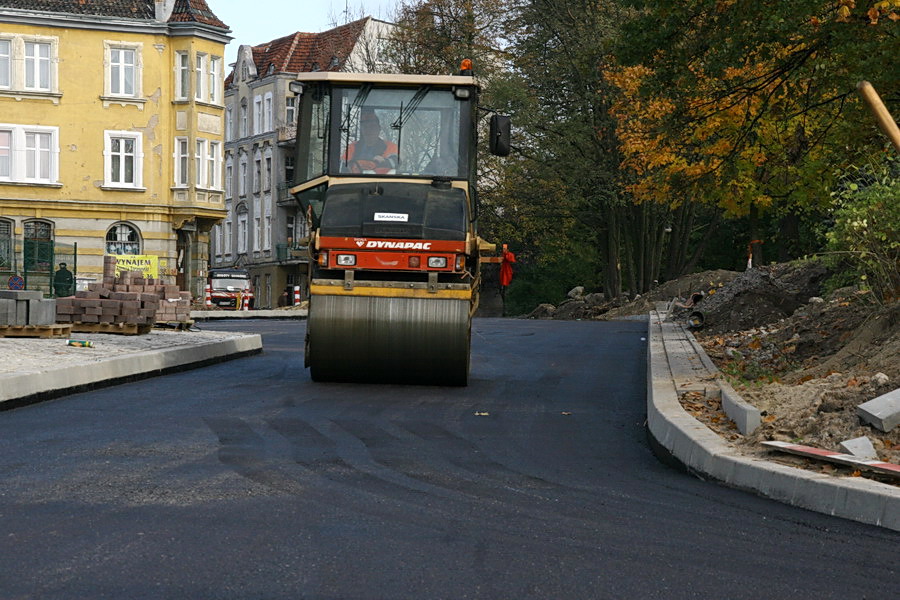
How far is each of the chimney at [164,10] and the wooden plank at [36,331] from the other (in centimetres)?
3128

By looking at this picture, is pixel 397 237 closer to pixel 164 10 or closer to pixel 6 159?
pixel 6 159

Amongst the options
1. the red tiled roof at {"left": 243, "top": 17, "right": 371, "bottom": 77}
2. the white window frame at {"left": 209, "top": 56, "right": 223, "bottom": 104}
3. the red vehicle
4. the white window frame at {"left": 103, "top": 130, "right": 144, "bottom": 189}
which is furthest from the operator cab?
the red tiled roof at {"left": 243, "top": 17, "right": 371, "bottom": 77}

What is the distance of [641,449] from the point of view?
1083 cm

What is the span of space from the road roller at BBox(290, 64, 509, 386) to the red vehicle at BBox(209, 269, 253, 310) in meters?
43.7

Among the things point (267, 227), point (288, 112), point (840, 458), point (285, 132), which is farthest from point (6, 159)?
point (840, 458)

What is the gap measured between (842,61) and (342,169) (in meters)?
6.10

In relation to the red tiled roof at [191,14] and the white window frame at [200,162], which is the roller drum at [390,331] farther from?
the red tiled roof at [191,14]

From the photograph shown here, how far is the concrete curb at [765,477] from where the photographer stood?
734 centimetres

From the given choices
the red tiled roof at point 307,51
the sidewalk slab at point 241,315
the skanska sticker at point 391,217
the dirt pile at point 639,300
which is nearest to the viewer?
the skanska sticker at point 391,217

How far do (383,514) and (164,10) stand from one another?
45.6 metres

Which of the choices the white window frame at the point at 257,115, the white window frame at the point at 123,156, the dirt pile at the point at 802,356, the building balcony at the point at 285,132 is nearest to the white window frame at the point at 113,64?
the white window frame at the point at 123,156

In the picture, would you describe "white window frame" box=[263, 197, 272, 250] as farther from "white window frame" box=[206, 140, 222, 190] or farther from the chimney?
the chimney

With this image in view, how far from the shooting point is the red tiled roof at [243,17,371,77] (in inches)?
2874

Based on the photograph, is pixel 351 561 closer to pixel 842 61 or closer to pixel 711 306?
pixel 842 61
